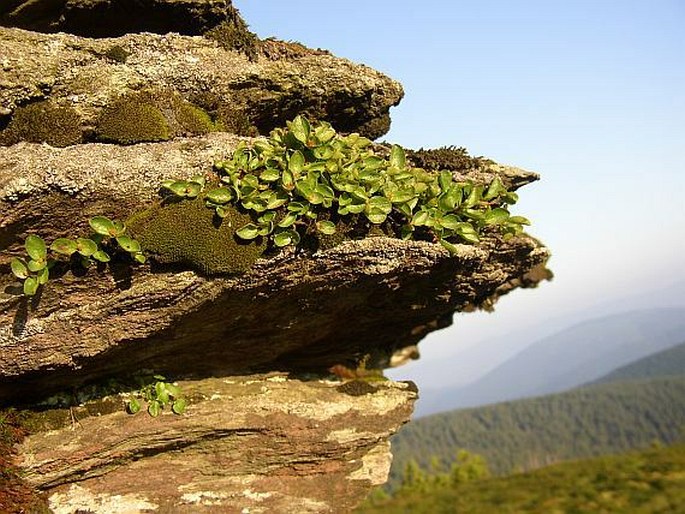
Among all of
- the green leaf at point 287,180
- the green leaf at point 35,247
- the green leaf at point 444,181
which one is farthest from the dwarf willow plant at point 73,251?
the green leaf at point 444,181

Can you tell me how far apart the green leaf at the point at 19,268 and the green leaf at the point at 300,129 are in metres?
4.10

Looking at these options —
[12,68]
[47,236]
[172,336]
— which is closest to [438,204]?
[172,336]

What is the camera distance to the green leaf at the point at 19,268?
6246 mm

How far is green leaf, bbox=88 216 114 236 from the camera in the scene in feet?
21.4

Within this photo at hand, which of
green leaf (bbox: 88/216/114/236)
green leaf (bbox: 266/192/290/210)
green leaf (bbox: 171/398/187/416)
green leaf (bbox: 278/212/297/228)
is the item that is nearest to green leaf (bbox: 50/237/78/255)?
green leaf (bbox: 88/216/114/236)

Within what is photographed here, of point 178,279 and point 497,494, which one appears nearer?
point 178,279

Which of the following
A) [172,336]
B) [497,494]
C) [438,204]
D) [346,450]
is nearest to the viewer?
[172,336]

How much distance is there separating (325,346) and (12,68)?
725 centimetres

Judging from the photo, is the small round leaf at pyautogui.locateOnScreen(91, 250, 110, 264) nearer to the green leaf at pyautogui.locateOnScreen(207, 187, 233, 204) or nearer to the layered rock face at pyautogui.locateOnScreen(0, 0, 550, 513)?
the layered rock face at pyautogui.locateOnScreen(0, 0, 550, 513)

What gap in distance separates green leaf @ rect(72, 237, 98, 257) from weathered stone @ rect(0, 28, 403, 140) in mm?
2004

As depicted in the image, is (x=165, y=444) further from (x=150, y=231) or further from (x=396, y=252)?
(x=396, y=252)

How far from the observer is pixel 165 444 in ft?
28.0

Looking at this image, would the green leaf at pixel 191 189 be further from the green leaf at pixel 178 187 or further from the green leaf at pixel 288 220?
the green leaf at pixel 288 220

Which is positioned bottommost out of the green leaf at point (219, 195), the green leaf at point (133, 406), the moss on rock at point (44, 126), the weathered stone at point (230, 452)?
the weathered stone at point (230, 452)
